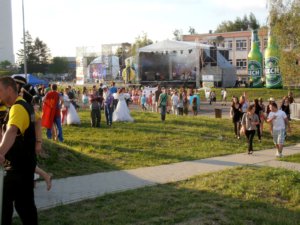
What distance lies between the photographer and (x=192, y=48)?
49.0 m

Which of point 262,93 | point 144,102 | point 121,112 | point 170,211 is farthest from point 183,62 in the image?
point 170,211

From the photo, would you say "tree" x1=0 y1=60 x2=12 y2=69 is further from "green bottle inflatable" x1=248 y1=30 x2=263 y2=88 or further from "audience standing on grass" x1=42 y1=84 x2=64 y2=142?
"audience standing on grass" x1=42 y1=84 x2=64 y2=142

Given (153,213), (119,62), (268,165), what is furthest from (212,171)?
(119,62)

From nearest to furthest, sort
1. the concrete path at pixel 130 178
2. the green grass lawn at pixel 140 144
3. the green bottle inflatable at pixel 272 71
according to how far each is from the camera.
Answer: the concrete path at pixel 130 178, the green grass lawn at pixel 140 144, the green bottle inflatable at pixel 272 71

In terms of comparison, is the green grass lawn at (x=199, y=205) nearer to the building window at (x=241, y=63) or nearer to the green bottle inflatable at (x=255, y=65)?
the green bottle inflatable at (x=255, y=65)

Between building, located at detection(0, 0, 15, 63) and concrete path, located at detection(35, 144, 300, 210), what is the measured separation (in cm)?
8043

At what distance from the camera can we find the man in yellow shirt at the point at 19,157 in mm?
4434

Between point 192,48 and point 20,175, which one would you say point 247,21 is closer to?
point 192,48

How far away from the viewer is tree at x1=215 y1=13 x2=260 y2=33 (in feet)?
398

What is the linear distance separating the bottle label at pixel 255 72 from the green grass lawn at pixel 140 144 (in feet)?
104

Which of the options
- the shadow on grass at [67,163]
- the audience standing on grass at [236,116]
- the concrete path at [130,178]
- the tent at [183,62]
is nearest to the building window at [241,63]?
the tent at [183,62]

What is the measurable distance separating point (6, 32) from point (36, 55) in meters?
26.3

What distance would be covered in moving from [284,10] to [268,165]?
1496 cm

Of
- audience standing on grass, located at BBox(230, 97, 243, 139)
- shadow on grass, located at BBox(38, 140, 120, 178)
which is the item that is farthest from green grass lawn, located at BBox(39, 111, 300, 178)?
audience standing on grass, located at BBox(230, 97, 243, 139)
